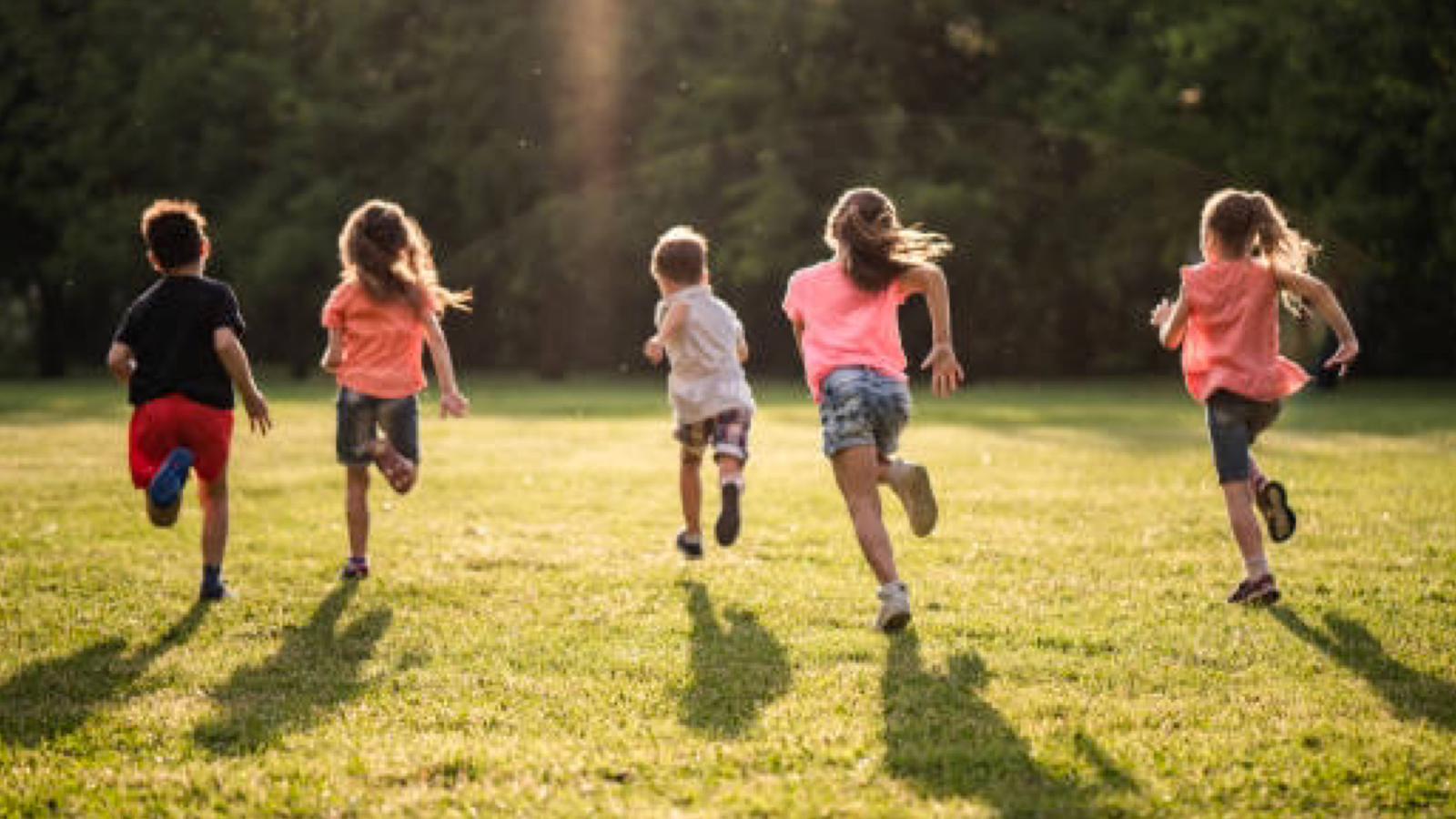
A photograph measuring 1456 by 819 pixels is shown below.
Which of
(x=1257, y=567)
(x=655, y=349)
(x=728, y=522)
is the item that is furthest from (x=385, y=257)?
(x=1257, y=567)

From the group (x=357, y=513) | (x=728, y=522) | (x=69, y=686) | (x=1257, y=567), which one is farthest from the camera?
(x=357, y=513)

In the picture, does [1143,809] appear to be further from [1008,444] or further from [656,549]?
[1008,444]

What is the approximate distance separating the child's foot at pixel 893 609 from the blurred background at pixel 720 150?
81.3 feet

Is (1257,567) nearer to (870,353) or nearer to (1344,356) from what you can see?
(1344,356)

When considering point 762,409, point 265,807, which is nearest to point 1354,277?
point 762,409

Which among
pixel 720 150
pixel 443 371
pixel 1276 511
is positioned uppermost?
pixel 720 150

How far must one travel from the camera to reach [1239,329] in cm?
646

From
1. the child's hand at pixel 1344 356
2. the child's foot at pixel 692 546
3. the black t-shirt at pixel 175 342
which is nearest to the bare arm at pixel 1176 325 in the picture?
the child's hand at pixel 1344 356

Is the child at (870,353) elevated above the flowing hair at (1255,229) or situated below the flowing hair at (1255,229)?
below

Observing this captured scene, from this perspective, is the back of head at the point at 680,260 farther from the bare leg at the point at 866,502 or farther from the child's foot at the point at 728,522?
the bare leg at the point at 866,502

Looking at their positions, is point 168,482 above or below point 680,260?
below

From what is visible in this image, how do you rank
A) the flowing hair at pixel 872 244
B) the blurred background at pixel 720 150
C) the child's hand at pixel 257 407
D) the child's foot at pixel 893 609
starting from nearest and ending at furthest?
the child's foot at pixel 893 609
the flowing hair at pixel 872 244
the child's hand at pixel 257 407
the blurred background at pixel 720 150

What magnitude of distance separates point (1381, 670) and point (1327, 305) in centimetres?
181

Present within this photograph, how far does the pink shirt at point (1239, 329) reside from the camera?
6445 mm
